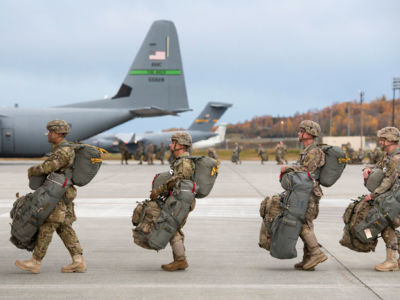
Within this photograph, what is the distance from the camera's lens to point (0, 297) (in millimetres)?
5504

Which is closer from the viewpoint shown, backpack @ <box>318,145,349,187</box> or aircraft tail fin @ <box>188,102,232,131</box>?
backpack @ <box>318,145,349,187</box>

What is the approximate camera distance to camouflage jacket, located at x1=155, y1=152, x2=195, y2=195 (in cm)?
659

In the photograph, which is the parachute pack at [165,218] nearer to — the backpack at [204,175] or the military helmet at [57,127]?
the backpack at [204,175]

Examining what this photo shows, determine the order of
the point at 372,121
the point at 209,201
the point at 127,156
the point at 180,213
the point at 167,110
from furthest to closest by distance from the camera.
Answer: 1. the point at 372,121
2. the point at 127,156
3. the point at 167,110
4. the point at 209,201
5. the point at 180,213

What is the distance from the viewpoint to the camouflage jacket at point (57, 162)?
257 inches

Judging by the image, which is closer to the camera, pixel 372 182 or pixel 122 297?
pixel 122 297

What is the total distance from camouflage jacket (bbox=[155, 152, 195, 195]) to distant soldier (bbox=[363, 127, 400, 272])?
2.04m

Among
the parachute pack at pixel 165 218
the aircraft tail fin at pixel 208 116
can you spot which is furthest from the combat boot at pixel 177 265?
the aircraft tail fin at pixel 208 116

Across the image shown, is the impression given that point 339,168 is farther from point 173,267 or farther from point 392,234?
point 173,267

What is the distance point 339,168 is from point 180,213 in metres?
1.88

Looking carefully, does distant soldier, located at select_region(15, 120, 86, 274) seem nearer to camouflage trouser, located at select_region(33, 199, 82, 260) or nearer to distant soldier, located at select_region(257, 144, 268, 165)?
camouflage trouser, located at select_region(33, 199, 82, 260)

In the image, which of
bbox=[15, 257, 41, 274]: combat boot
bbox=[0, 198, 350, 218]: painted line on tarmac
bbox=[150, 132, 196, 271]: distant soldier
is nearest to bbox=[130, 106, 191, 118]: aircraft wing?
bbox=[0, 198, 350, 218]: painted line on tarmac

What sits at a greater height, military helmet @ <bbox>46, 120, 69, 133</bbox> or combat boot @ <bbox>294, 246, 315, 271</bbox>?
military helmet @ <bbox>46, 120, 69, 133</bbox>

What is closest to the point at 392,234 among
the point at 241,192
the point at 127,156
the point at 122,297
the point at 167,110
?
the point at 122,297
